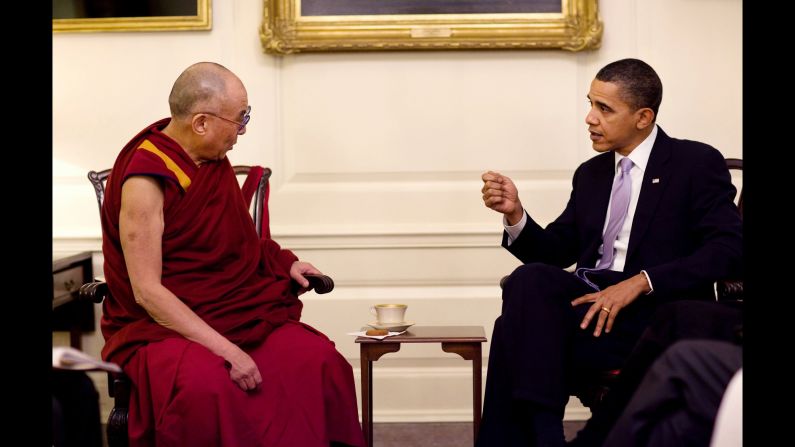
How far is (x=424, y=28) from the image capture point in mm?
4023

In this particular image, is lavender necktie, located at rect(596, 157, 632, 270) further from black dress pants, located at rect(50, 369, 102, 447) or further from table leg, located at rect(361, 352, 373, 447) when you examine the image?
black dress pants, located at rect(50, 369, 102, 447)

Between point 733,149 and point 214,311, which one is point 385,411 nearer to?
point 214,311

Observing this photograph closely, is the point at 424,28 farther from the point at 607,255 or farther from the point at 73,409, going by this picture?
the point at 73,409

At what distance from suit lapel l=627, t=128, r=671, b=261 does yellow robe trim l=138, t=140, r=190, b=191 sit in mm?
1438

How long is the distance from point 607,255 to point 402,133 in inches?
52.3

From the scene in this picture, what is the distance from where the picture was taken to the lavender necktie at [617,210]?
10.2ft

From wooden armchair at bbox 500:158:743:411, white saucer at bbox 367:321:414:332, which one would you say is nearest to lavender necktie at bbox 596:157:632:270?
wooden armchair at bbox 500:158:743:411

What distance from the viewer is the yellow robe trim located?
2762mm

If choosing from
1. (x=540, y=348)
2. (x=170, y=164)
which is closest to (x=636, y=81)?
(x=540, y=348)

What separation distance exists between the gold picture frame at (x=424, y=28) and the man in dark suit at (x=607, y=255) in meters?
0.87

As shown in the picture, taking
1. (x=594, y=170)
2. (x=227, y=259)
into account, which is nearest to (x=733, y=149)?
(x=594, y=170)

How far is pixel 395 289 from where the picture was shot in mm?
4207

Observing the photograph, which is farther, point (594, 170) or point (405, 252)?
point (405, 252)
